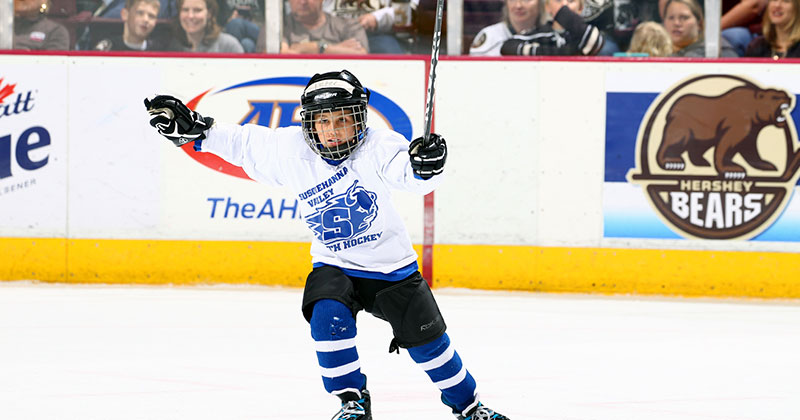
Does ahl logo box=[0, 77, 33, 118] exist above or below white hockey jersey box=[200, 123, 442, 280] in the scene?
above

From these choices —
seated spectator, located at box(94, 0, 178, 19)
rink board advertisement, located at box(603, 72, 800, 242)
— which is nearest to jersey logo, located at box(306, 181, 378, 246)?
rink board advertisement, located at box(603, 72, 800, 242)

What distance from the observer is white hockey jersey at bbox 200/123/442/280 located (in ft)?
8.63

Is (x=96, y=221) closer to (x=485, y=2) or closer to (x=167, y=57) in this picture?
(x=167, y=57)

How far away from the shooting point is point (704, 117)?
18.6 feet

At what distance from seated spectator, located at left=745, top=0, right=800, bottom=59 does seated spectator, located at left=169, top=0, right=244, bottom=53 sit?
10.4 feet

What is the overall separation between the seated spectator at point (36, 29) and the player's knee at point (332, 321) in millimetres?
4039

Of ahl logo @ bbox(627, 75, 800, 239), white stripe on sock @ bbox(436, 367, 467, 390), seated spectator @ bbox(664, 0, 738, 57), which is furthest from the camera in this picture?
seated spectator @ bbox(664, 0, 738, 57)

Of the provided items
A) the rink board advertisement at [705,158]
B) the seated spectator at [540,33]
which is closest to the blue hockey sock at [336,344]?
the rink board advertisement at [705,158]

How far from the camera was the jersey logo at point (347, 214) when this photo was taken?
2637mm

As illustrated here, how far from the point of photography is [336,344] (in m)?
2.60

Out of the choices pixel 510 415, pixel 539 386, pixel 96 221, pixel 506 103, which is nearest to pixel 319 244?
pixel 510 415

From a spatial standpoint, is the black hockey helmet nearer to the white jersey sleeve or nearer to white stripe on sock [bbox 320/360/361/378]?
the white jersey sleeve

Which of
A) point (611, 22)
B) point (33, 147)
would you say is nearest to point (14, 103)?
point (33, 147)

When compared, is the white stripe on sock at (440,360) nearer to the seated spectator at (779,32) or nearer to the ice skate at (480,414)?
the ice skate at (480,414)
